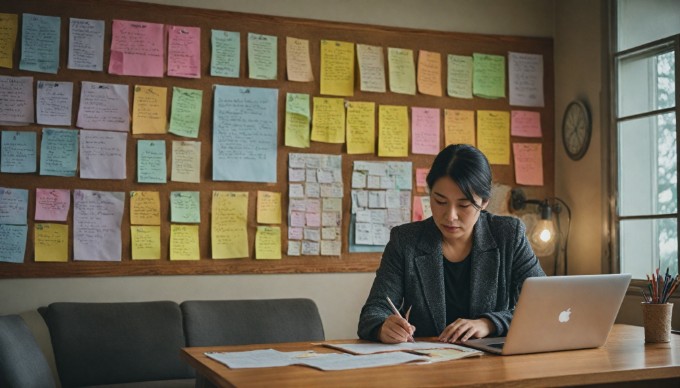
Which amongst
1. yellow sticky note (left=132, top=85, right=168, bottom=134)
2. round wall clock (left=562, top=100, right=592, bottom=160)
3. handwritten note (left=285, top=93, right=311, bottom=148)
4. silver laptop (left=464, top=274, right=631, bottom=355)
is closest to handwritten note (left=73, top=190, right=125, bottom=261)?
yellow sticky note (left=132, top=85, right=168, bottom=134)

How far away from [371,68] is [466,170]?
1665 mm

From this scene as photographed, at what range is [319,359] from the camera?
2.13 metres

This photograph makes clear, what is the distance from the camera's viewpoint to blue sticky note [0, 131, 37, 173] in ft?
11.5

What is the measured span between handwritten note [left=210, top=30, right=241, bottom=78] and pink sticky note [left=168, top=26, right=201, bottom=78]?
0.07m

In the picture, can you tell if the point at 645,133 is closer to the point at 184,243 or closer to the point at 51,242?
the point at 184,243

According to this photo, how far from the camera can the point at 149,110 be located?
374 centimetres

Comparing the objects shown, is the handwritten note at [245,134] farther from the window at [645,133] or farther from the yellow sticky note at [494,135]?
the window at [645,133]

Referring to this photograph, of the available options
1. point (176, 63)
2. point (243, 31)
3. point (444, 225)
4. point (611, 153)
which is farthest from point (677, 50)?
point (176, 63)

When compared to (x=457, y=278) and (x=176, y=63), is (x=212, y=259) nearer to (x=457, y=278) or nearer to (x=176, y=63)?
(x=176, y=63)

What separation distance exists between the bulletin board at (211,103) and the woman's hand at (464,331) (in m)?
1.59

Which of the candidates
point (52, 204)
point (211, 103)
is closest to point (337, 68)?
point (211, 103)

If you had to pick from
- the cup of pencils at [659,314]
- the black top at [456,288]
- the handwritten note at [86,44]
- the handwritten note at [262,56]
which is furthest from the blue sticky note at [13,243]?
the cup of pencils at [659,314]

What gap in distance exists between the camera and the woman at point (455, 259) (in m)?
2.65

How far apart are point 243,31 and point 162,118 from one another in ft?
1.94
